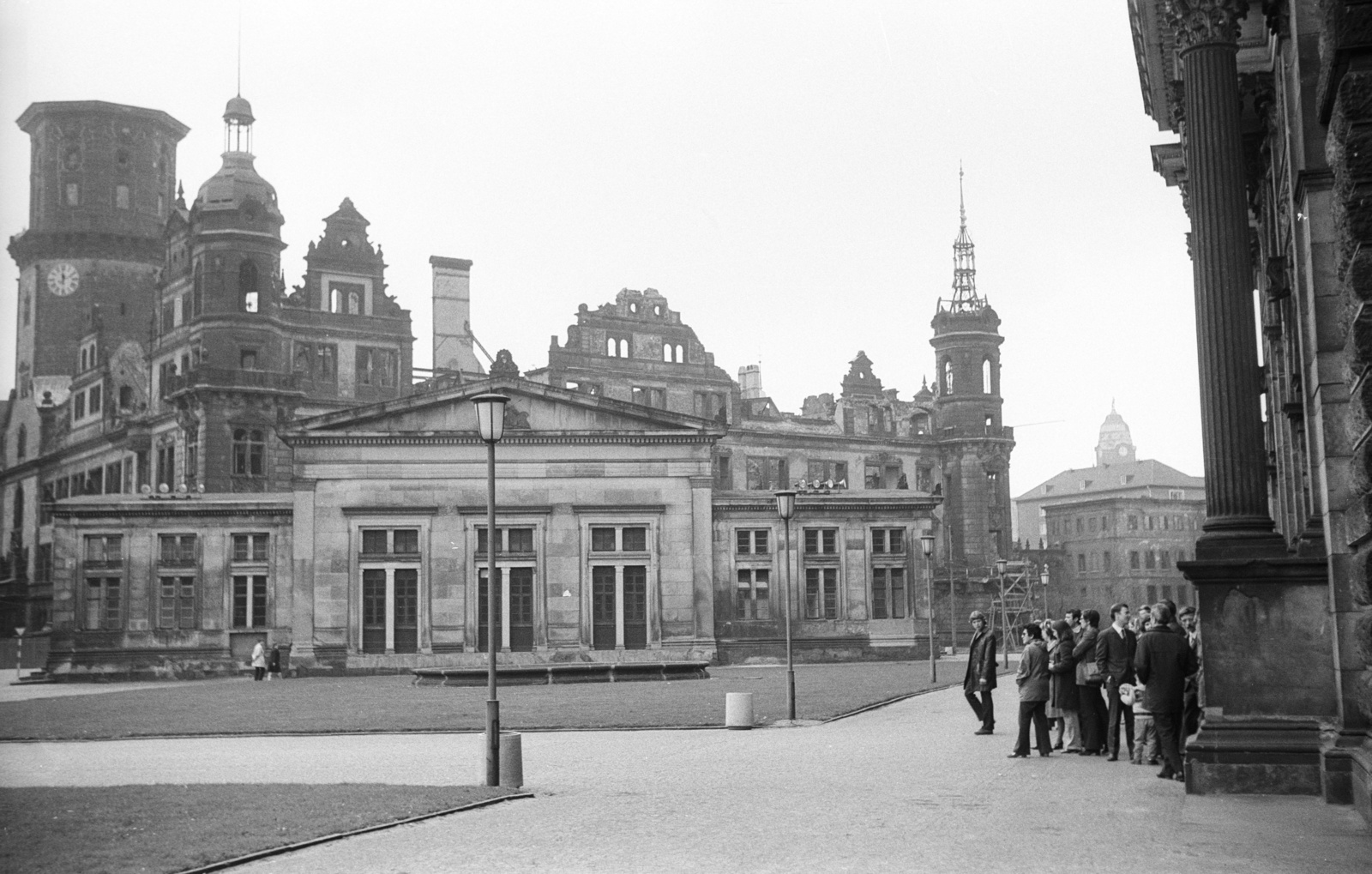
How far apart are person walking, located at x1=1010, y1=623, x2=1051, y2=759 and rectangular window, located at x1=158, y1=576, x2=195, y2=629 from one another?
46733mm

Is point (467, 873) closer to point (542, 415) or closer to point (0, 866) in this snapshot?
point (0, 866)

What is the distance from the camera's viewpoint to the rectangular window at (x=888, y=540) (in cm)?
6956

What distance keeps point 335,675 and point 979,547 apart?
58341 millimetres

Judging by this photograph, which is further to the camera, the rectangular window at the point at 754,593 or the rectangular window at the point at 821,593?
the rectangular window at the point at 821,593

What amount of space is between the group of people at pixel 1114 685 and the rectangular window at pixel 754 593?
42.5 metres

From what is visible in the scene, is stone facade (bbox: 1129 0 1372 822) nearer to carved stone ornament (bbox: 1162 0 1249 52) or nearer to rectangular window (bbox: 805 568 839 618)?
carved stone ornament (bbox: 1162 0 1249 52)

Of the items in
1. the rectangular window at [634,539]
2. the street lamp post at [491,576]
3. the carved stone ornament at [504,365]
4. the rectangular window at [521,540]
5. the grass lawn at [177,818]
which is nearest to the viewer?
the grass lawn at [177,818]

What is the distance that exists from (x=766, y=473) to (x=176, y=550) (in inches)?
1866

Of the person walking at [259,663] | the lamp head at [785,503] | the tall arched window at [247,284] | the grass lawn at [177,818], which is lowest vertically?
the grass lawn at [177,818]

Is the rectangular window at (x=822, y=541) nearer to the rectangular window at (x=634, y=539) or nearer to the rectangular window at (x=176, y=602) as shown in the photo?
the rectangular window at (x=634, y=539)

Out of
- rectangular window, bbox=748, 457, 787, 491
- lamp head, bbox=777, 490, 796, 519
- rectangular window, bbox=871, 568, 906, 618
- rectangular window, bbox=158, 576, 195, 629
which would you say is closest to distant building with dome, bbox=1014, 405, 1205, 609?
rectangular window, bbox=748, 457, 787, 491

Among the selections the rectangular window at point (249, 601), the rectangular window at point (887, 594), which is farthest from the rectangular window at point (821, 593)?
the rectangular window at point (249, 601)

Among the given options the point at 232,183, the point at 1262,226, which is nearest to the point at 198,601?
the point at 232,183

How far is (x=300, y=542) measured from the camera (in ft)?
202
